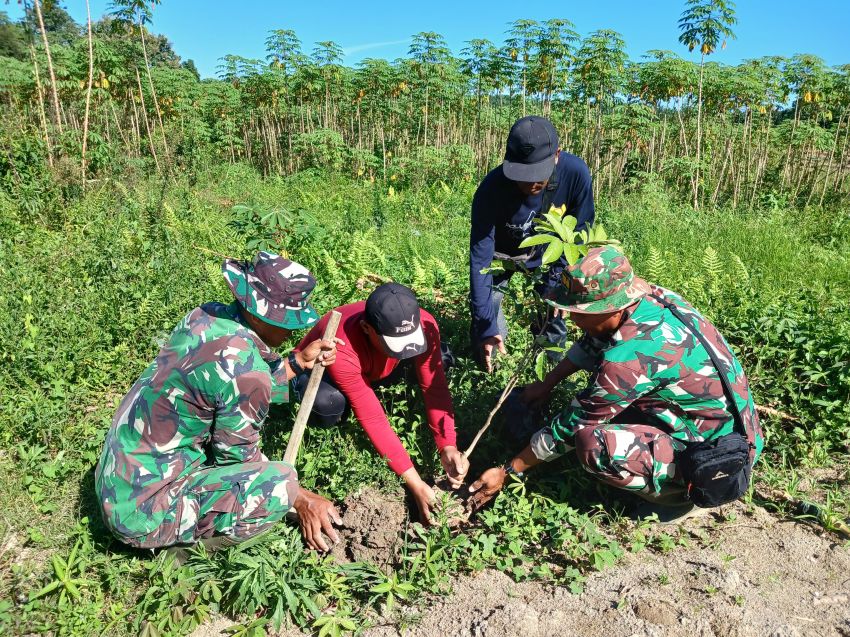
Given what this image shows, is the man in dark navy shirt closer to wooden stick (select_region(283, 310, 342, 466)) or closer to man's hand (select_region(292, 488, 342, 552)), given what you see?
wooden stick (select_region(283, 310, 342, 466))

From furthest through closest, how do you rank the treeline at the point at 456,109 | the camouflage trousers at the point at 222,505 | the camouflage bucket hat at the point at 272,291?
the treeline at the point at 456,109 < the camouflage trousers at the point at 222,505 < the camouflage bucket hat at the point at 272,291

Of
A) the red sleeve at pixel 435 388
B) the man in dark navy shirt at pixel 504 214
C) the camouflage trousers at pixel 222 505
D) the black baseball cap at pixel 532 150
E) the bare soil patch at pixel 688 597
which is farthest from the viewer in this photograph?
the man in dark navy shirt at pixel 504 214

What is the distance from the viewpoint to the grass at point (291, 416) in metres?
2.40

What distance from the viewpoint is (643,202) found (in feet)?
29.3

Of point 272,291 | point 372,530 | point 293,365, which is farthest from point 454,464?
point 272,291

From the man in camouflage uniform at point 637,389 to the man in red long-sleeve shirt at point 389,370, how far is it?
435 millimetres

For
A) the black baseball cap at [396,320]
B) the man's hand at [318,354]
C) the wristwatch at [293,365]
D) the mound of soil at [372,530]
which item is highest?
the black baseball cap at [396,320]

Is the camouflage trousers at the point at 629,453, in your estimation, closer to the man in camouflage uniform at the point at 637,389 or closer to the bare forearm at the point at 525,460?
the man in camouflage uniform at the point at 637,389

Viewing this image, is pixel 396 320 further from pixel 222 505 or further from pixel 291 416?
pixel 291 416

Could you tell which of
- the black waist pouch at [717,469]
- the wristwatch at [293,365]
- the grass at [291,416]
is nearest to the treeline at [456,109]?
the grass at [291,416]

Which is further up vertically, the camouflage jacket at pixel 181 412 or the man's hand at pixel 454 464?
the camouflage jacket at pixel 181 412

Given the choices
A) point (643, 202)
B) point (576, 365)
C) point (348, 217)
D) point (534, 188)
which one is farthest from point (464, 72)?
point (576, 365)

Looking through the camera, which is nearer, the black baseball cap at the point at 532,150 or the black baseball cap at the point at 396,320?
the black baseball cap at the point at 396,320

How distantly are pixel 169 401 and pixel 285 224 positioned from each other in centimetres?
238
